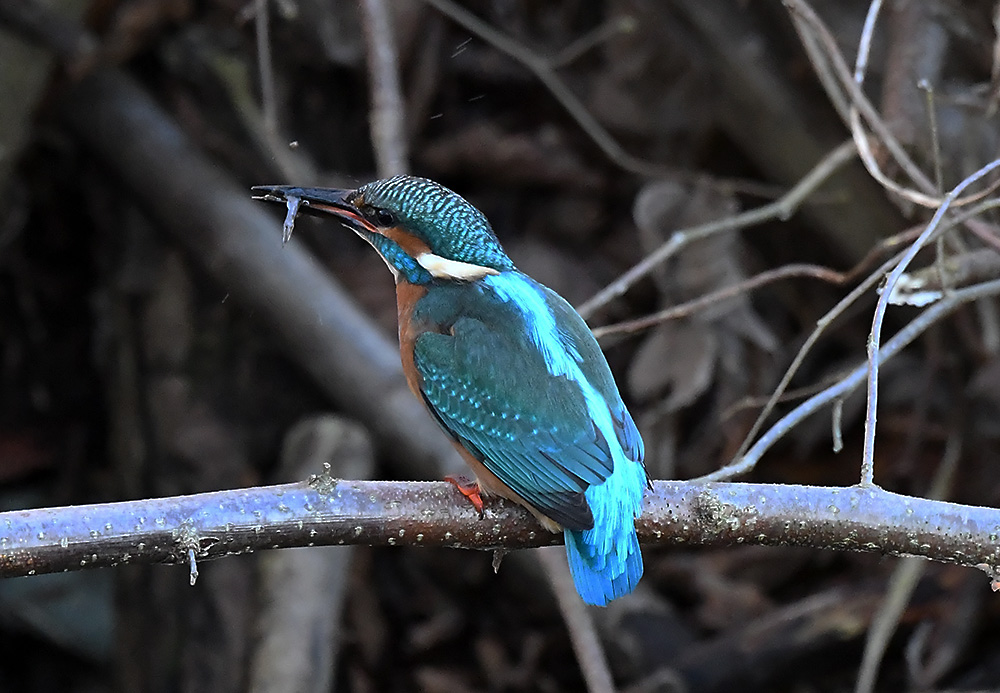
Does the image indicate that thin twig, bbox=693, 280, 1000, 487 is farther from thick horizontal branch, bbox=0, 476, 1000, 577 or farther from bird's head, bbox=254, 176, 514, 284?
bird's head, bbox=254, 176, 514, 284

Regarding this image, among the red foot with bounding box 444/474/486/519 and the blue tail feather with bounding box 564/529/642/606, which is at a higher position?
the red foot with bounding box 444/474/486/519

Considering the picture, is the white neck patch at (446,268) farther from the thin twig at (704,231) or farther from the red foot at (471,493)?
the red foot at (471,493)

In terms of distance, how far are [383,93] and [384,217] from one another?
61 centimetres

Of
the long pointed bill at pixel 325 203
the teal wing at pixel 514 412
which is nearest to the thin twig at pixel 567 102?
the long pointed bill at pixel 325 203

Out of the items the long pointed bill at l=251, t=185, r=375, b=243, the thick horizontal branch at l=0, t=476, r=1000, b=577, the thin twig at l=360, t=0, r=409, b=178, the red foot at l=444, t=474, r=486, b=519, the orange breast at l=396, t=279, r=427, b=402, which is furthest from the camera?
the thin twig at l=360, t=0, r=409, b=178

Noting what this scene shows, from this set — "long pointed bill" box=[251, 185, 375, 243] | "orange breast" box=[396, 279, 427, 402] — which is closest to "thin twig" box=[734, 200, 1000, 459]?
"orange breast" box=[396, 279, 427, 402]

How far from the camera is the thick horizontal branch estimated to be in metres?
1.46

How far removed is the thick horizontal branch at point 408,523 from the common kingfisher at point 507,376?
0.26ft

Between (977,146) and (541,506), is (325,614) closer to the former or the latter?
(541,506)

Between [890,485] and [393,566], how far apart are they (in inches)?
64.6

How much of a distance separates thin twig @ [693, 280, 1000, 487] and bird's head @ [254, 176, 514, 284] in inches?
24.7

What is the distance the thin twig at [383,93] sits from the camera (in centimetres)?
262

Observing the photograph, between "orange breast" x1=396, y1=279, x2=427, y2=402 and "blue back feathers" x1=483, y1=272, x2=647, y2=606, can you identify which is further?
"orange breast" x1=396, y1=279, x2=427, y2=402

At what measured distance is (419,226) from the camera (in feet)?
7.10
